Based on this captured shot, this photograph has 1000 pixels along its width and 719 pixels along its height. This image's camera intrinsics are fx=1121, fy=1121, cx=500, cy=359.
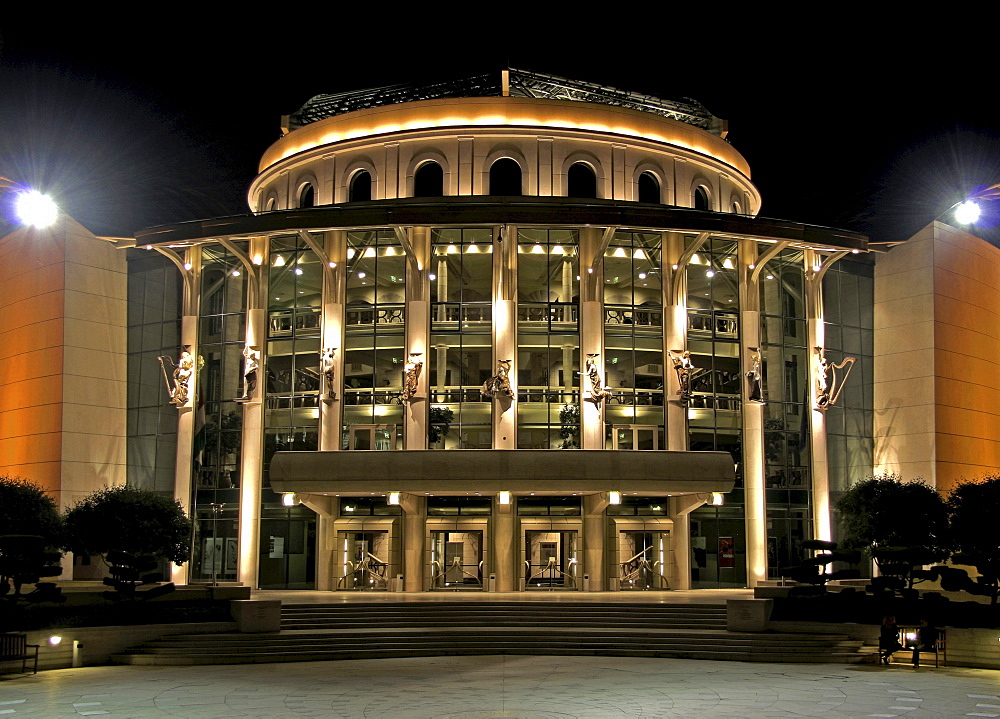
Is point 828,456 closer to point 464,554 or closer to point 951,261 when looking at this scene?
point 951,261

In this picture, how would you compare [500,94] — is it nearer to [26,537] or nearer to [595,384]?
[595,384]

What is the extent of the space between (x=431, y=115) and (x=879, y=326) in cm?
2190

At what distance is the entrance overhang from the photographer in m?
38.1

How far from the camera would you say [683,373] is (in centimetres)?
4256

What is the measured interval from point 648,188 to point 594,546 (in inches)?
630

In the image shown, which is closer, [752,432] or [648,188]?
[752,432]

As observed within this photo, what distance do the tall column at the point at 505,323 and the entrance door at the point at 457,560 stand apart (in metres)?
4.05

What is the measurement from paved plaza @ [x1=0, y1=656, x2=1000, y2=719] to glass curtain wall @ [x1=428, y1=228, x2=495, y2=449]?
606 inches

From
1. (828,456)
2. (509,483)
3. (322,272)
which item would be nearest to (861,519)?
(828,456)

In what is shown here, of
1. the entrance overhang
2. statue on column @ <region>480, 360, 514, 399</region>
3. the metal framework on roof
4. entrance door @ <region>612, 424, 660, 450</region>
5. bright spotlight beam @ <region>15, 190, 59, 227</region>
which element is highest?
the metal framework on roof

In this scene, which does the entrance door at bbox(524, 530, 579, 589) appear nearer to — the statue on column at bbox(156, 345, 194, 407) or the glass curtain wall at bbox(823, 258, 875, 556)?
the glass curtain wall at bbox(823, 258, 875, 556)

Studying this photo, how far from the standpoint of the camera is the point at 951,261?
49594 millimetres

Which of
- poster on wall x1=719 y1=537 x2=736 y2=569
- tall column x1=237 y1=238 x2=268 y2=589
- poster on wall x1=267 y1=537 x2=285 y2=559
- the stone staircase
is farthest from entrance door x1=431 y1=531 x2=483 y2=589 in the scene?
poster on wall x1=719 y1=537 x2=736 y2=569

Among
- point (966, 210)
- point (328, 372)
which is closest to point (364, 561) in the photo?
point (328, 372)
